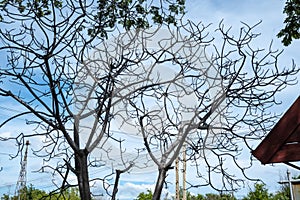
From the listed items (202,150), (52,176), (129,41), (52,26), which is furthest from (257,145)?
(52,26)

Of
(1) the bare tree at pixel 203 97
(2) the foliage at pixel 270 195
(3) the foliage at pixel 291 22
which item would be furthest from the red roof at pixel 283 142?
(2) the foliage at pixel 270 195

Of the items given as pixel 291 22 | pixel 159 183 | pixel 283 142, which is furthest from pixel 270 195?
pixel 159 183

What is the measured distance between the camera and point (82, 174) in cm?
121

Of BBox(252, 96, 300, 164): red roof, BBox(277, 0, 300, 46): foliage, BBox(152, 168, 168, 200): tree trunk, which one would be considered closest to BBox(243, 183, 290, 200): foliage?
BBox(277, 0, 300, 46): foliage

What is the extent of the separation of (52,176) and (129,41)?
0.60 metres

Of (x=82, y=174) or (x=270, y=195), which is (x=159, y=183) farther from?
(x=270, y=195)

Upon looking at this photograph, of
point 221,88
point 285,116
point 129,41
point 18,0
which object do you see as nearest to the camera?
point 221,88

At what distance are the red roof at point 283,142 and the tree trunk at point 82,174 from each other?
0.68 meters

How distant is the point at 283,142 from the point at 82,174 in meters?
0.80

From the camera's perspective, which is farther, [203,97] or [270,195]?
[270,195]

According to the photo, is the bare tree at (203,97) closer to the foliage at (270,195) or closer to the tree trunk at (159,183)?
the tree trunk at (159,183)

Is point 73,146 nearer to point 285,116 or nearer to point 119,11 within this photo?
point 119,11

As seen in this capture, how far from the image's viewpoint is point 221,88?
1.22 metres

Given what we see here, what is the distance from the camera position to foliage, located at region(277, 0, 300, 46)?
2.54 m
